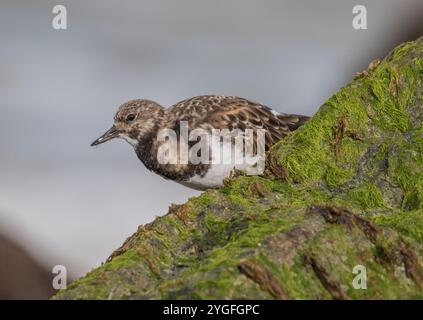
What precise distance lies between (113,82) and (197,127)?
9.37 metres

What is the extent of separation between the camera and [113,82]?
16.2 m

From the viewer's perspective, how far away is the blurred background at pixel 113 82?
1088cm

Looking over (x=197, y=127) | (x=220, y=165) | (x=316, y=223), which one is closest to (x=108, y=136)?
(x=197, y=127)

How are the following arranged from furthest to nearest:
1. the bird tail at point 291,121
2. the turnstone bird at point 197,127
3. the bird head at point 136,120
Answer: the bird tail at point 291,121 → the bird head at point 136,120 → the turnstone bird at point 197,127

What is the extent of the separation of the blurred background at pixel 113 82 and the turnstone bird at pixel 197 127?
2.37 m

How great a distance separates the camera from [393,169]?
532 centimetres

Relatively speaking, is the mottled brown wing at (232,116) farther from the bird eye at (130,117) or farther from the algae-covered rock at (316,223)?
the algae-covered rock at (316,223)

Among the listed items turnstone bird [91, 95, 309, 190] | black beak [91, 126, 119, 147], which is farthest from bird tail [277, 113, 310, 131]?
black beak [91, 126, 119, 147]

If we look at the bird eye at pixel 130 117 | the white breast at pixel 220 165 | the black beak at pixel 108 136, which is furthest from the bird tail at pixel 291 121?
the black beak at pixel 108 136

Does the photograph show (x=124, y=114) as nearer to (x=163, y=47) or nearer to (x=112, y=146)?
(x=112, y=146)

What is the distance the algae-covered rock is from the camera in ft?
12.4

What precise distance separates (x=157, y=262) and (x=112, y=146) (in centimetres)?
939

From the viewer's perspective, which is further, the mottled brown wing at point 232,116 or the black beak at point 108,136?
the black beak at point 108,136

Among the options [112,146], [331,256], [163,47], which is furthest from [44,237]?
[163,47]
